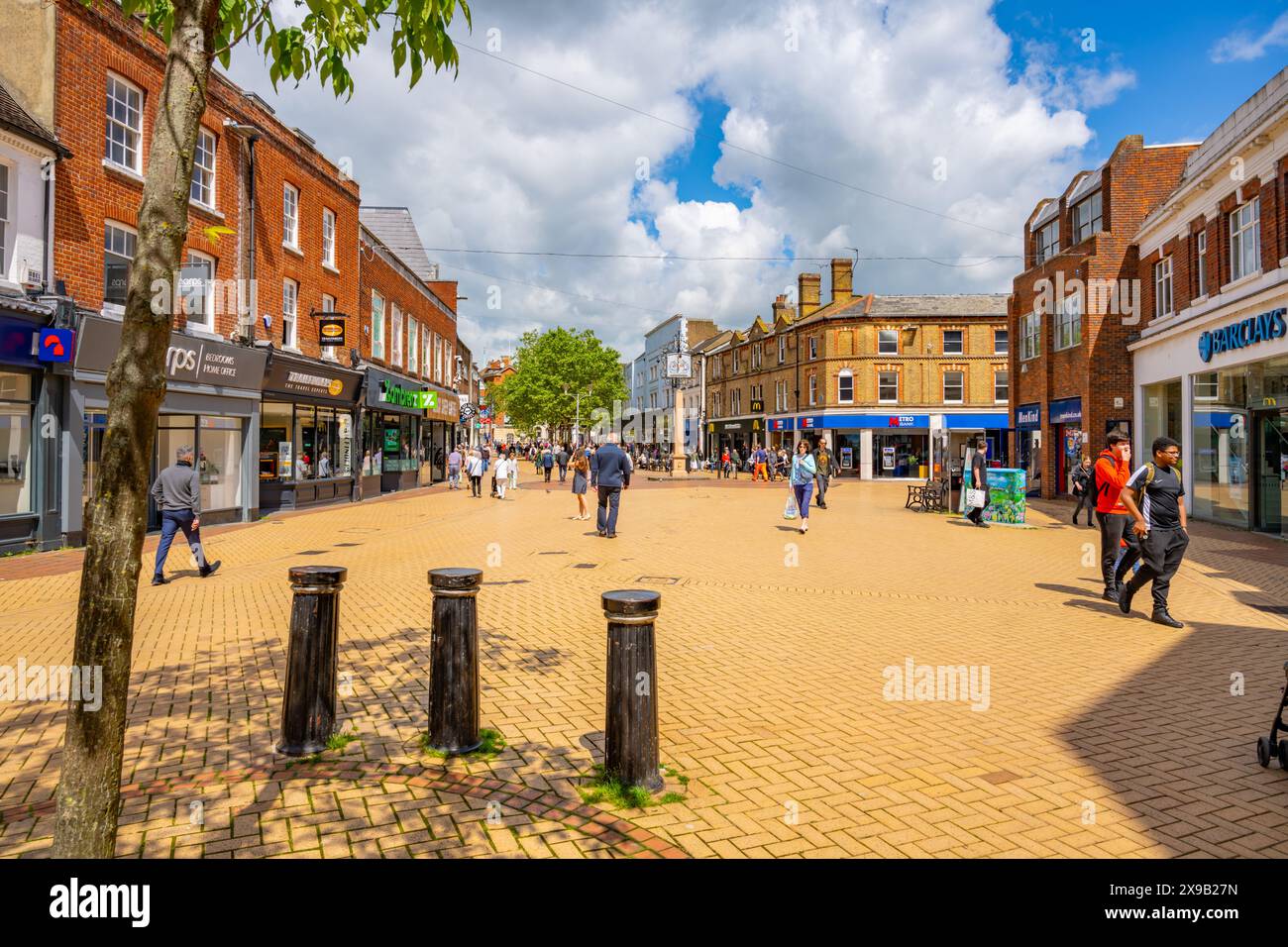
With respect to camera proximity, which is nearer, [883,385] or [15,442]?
[15,442]

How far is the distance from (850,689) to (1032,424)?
25623 mm

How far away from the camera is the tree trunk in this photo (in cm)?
245

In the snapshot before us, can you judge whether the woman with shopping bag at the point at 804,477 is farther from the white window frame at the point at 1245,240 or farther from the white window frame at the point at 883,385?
the white window frame at the point at 883,385

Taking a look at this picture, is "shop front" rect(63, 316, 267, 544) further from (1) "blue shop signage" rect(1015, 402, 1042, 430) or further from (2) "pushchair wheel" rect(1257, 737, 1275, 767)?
(1) "blue shop signage" rect(1015, 402, 1042, 430)

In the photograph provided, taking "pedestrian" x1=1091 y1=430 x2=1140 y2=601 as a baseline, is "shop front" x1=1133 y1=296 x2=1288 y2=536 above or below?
above

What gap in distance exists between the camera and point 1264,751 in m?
4.36

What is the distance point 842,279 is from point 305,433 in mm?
37689

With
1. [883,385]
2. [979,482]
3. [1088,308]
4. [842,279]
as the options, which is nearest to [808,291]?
[842,279]

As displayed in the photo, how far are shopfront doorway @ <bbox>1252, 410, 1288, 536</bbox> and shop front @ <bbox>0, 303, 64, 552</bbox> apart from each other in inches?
800

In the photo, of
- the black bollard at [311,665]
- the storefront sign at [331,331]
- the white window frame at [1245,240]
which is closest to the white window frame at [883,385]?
the white window frame at [1245,240]

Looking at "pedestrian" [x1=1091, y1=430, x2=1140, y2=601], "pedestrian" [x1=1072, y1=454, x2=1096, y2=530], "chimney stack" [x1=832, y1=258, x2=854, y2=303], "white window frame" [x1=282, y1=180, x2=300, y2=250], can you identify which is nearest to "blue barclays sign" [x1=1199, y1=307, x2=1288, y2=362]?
"pedestrian" [x1=1072, y1=454, x2=1096, y2=530]

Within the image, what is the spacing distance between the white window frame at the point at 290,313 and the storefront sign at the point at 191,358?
2.65 m

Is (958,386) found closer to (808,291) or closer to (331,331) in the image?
(808,291)
